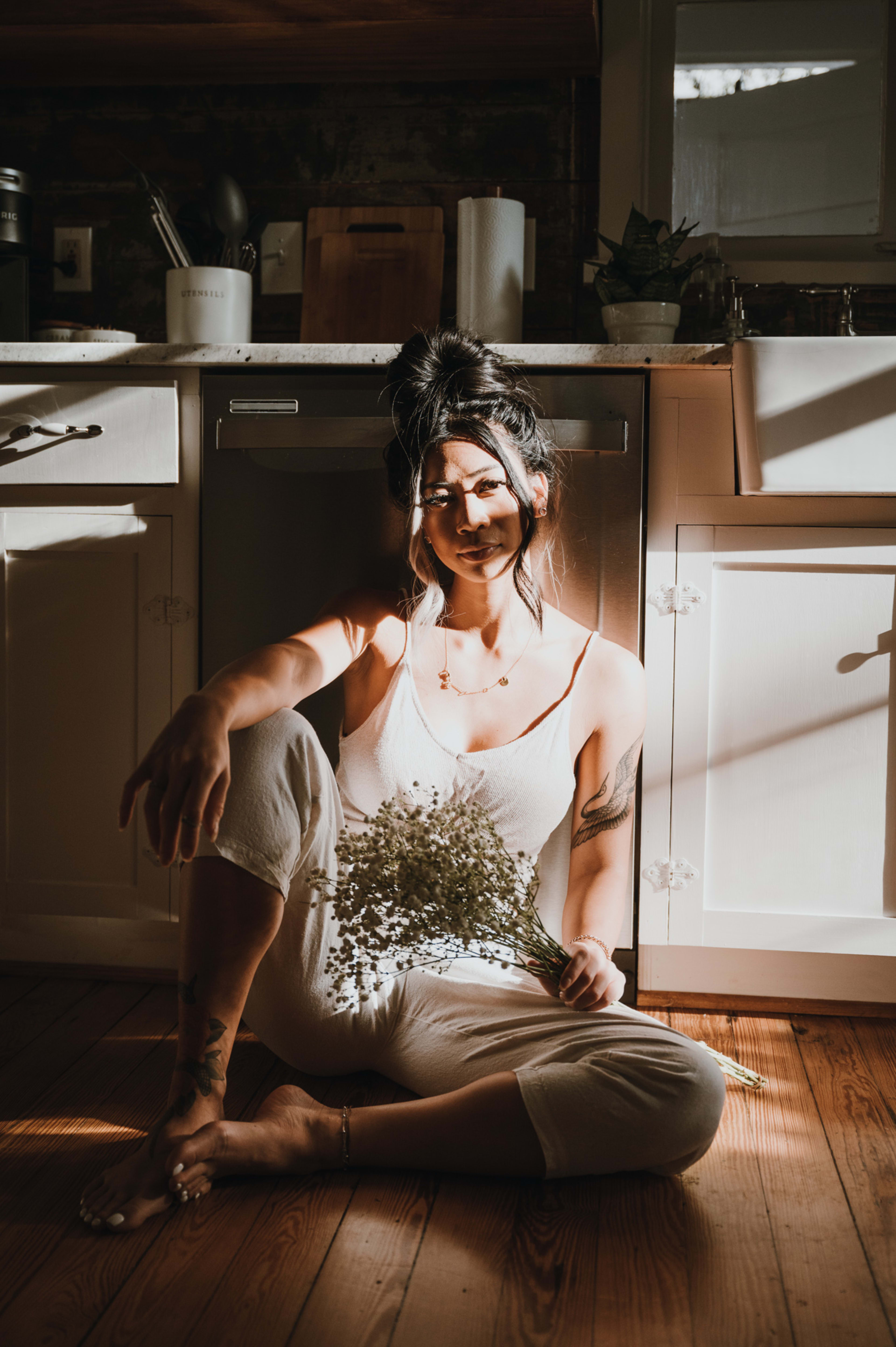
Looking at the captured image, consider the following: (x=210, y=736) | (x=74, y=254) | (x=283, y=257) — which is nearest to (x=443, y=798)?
(x=210, y=736)

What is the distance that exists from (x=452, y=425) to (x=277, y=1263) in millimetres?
1040

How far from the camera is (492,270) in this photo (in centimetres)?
189

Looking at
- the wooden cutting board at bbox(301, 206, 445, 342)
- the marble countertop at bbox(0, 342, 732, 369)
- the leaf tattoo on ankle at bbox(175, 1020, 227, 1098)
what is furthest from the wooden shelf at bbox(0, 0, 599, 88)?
the leaf tattoo on ankle at bbox(175, 1020, 227, 1098)

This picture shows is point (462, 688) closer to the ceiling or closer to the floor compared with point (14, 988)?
closer to the ceiling

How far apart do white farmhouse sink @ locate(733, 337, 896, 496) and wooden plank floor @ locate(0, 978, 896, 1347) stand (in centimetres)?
86

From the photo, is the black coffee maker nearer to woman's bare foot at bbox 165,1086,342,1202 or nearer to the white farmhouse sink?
the white farmhouse sink

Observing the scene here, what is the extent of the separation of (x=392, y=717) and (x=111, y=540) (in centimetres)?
61

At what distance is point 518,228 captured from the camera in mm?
1925

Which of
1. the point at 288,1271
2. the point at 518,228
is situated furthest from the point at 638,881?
the point at 518,228

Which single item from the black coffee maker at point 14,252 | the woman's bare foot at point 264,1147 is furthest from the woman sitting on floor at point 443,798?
the black coffee maker at point 14,252

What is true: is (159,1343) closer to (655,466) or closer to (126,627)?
(126,627)

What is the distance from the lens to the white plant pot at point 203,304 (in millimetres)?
1868

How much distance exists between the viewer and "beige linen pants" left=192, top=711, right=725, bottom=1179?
45.7 inches

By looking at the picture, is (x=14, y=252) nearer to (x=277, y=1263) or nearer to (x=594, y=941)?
(x=594, y=941)
